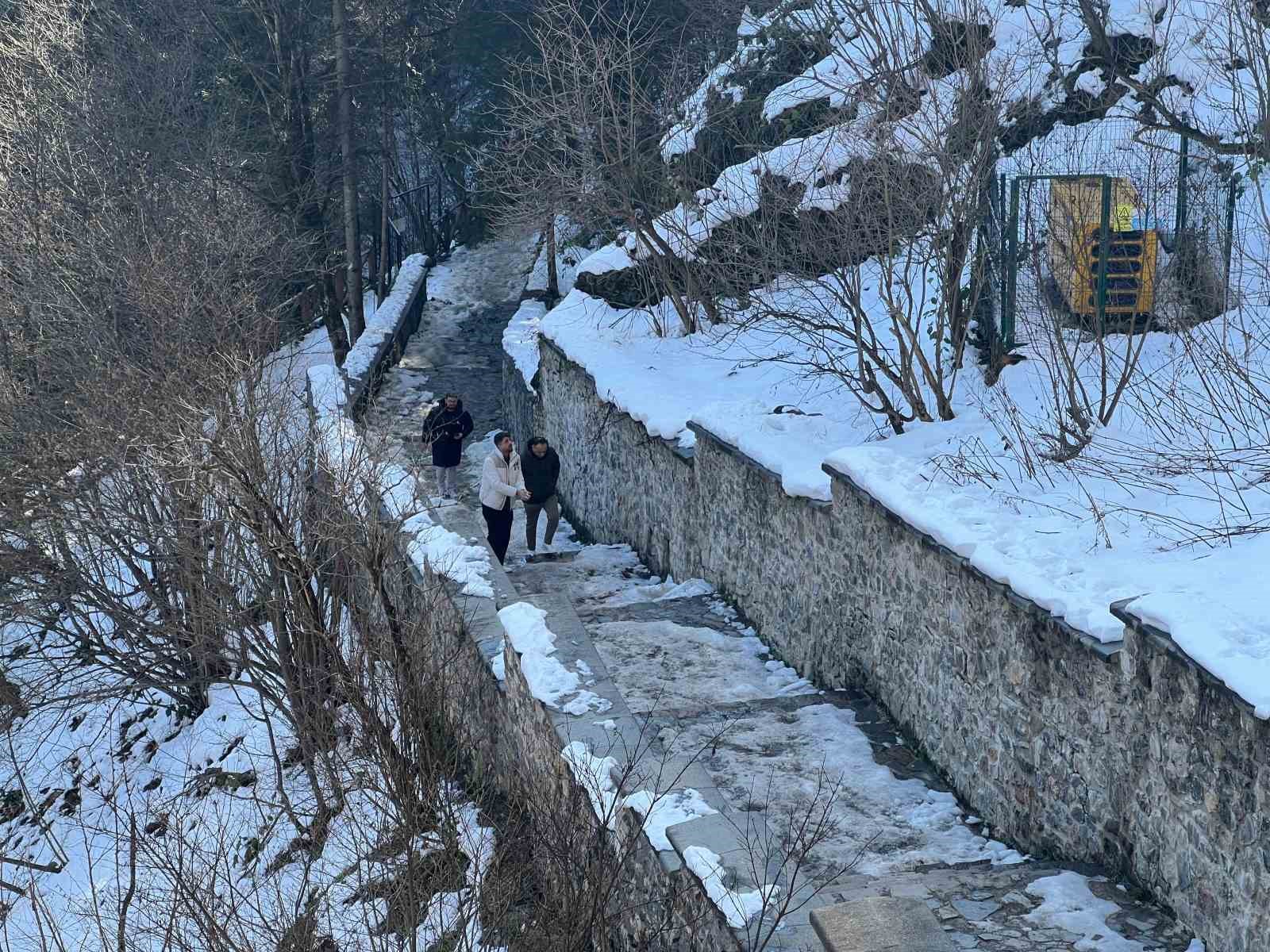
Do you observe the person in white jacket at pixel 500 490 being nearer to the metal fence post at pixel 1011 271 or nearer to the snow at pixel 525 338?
the metal fence post at pixel 1011 271

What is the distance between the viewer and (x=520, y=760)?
8.90 metres

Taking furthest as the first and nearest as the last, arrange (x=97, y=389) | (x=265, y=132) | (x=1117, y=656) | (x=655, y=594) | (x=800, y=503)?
1. (x=265, y=132)
2. (x=97, y=389)
3. (x=655, y=594)
4. (x=800, y=503)
5. (x=1117, y=656)

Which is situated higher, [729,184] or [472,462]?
[729,184]

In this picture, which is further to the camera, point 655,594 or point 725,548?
point 655,594

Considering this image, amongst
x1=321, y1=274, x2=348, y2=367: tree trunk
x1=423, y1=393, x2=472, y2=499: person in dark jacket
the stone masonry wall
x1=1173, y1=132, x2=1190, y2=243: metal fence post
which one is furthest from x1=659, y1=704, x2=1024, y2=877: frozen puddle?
x1=321, y1=274, x2=348, y2=367: tree trunk

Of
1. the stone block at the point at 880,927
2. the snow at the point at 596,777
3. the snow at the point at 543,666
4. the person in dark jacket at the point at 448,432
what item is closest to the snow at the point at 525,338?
the person in dark jacket at the point at 448,432

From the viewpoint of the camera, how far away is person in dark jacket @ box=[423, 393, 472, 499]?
49.4 feet

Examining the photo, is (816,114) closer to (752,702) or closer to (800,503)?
(800,503)

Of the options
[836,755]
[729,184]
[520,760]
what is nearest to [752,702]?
[836,755]

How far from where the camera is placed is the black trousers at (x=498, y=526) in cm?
1294

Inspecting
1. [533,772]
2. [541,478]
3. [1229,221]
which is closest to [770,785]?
[533,772]

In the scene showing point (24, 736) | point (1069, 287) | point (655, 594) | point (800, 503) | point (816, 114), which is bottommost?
point (24, 736)

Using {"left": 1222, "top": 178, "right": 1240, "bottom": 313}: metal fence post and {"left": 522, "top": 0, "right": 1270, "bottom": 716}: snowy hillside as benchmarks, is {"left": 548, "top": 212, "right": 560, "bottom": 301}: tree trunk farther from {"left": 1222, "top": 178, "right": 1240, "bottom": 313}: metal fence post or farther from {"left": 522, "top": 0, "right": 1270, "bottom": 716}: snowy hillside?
{"left": 1222, "top": 178, "right": 1240, "bottom": 313}: metal fence post

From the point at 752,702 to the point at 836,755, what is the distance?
106cm
